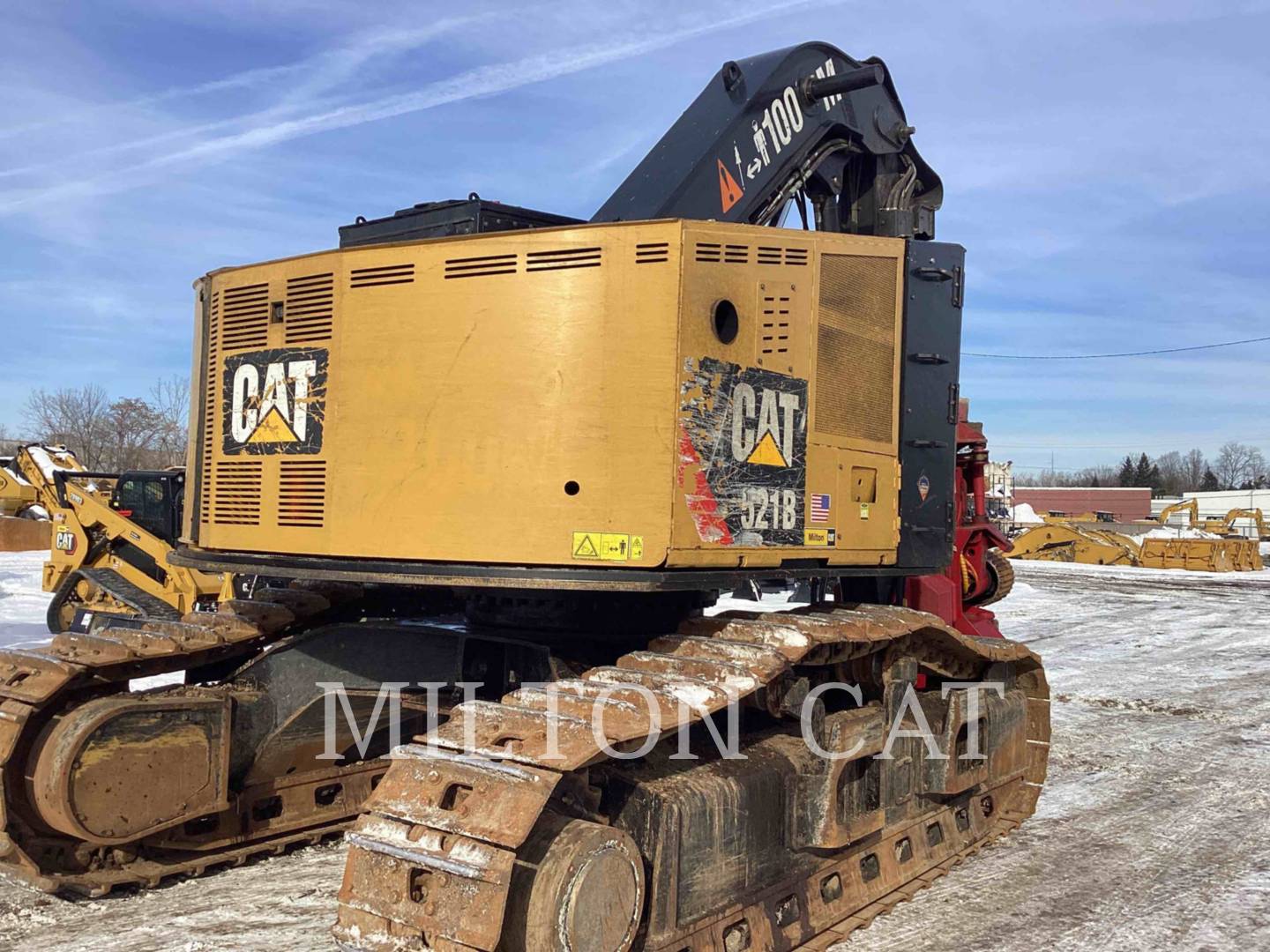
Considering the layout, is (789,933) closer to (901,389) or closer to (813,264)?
(901,389)

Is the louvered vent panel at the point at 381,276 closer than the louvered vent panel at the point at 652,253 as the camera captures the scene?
No

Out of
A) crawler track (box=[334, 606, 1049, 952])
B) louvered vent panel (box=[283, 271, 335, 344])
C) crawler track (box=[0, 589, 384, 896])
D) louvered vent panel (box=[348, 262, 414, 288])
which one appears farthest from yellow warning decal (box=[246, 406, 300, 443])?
crawler track (box=[334, 606, 1049, 952])

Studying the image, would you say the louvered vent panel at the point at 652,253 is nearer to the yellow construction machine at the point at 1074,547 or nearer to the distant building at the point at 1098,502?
the yellow construction machine at the point at 1074,547

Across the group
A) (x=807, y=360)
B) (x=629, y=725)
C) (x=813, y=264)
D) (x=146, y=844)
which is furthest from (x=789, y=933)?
(x=146, y=844)

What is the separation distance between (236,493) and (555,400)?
1619mm

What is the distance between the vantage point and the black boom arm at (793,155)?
558 centimetres

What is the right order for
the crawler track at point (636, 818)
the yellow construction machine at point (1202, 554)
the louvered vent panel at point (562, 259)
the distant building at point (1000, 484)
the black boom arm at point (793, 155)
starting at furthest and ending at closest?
1. the distant building at point (1000, 484)
2. the yellow construction machine at point (1202, 554)
3. the black boom arm at point (793, 155)
4. the louvered vent panel at point (562, 259)
5. the crawler track at point (636, 818)

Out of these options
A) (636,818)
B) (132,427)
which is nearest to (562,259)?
(636,818)

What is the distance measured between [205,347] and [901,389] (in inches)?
125

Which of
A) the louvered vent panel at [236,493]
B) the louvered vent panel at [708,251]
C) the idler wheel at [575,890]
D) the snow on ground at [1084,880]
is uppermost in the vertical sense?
the louvered vent panel at [708,251]

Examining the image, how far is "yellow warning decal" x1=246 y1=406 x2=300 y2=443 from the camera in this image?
181 inches

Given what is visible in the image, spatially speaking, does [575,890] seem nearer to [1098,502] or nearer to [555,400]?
[555,400]

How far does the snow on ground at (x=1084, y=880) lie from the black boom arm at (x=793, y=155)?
11.6 ft

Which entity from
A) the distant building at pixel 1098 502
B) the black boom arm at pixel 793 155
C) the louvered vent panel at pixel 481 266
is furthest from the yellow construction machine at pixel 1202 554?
the distant building at pixel 1098 502
